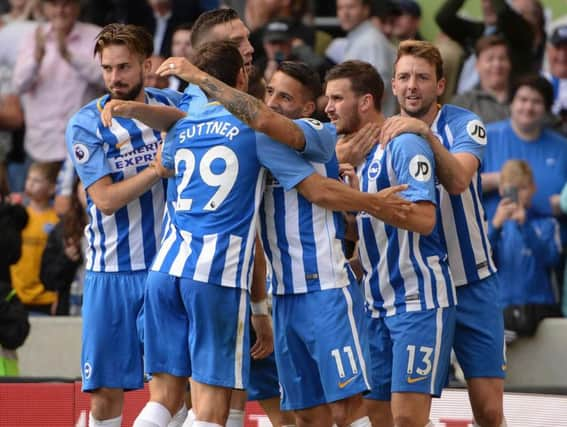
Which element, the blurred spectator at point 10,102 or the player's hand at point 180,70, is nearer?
the player's hand at point 180,70

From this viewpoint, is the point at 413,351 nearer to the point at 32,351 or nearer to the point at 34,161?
the point at 32,351

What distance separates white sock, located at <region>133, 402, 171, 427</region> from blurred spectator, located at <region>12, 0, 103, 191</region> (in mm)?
5657

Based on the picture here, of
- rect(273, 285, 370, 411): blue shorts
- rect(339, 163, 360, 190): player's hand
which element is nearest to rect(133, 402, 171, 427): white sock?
rect(273, 285, 370, 411): blue shorts

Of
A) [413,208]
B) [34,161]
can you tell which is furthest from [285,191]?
[34,161]

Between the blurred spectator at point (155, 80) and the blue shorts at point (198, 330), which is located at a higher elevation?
the blurred spectator at point (155, 80)

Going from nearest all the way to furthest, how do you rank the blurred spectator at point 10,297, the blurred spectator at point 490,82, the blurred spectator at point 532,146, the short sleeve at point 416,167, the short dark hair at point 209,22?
1. the short sleeve at point 416,167
2. the short dark hair at point 209,22
3. the blurred spectator at point 10,297
4. the blurred spectator at point 532,146
5. the blurred spectator at point 490,82

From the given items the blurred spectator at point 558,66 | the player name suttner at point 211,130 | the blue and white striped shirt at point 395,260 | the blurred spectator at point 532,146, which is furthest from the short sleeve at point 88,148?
the blurred spectator at point 558,66

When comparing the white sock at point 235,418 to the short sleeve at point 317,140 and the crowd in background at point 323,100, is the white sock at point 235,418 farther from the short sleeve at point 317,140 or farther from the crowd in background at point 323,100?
the crowd in background at point 323,100

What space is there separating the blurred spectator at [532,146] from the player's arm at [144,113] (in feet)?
13.0

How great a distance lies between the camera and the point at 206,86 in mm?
6367

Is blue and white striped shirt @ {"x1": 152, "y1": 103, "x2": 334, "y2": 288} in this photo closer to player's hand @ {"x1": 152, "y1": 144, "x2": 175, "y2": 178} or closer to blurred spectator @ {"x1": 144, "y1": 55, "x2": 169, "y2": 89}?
player's hand @ {"x1": 152, "y1": 144, "x2": 175, "y2": 178}

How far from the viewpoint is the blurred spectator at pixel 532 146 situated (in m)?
10.2

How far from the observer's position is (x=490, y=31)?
11320 mm

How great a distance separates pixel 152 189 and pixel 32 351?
11.6ft
